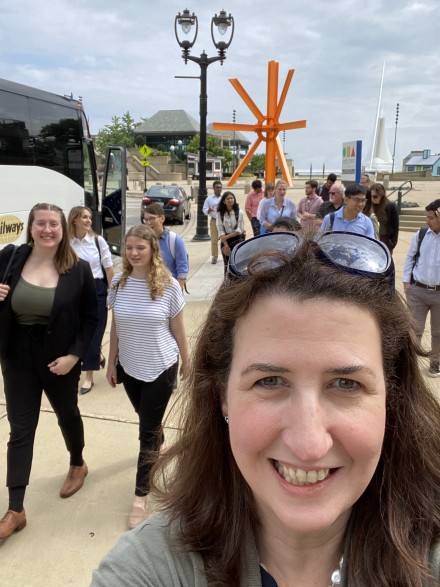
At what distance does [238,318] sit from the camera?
117cm

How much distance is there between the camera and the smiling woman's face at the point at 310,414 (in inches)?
38.7

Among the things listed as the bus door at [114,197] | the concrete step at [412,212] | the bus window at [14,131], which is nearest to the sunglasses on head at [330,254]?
the bus window at [14,131]

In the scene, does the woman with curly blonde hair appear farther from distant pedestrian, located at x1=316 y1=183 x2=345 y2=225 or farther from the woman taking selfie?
distant pedestrian, located at x1=316 y1=183 x2=345 y2=225

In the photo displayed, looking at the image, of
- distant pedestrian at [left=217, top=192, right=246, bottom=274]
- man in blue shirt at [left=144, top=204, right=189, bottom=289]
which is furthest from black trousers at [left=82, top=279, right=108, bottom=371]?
distant pedestrian at [left=217, top=192, right=246, bottom=274]

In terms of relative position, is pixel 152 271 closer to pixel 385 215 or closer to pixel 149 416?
pixel 149 416

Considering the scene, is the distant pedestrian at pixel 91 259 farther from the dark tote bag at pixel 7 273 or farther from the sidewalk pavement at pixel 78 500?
the dark tote bag at pixel 7 273

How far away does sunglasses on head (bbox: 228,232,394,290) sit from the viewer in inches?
45.8

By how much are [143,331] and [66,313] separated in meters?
0.50

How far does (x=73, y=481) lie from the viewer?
3191 millimetres

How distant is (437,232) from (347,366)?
→ 434 centimetres

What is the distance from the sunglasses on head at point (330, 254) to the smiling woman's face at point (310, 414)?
6.1 inches

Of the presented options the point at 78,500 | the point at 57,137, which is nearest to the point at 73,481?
the point at 78,500

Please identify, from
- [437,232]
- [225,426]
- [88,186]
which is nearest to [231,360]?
[225,426]

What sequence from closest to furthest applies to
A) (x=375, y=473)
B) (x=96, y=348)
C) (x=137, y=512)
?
(x=375, y=473)
(x=137, y=512)
(x=96, y=348)
